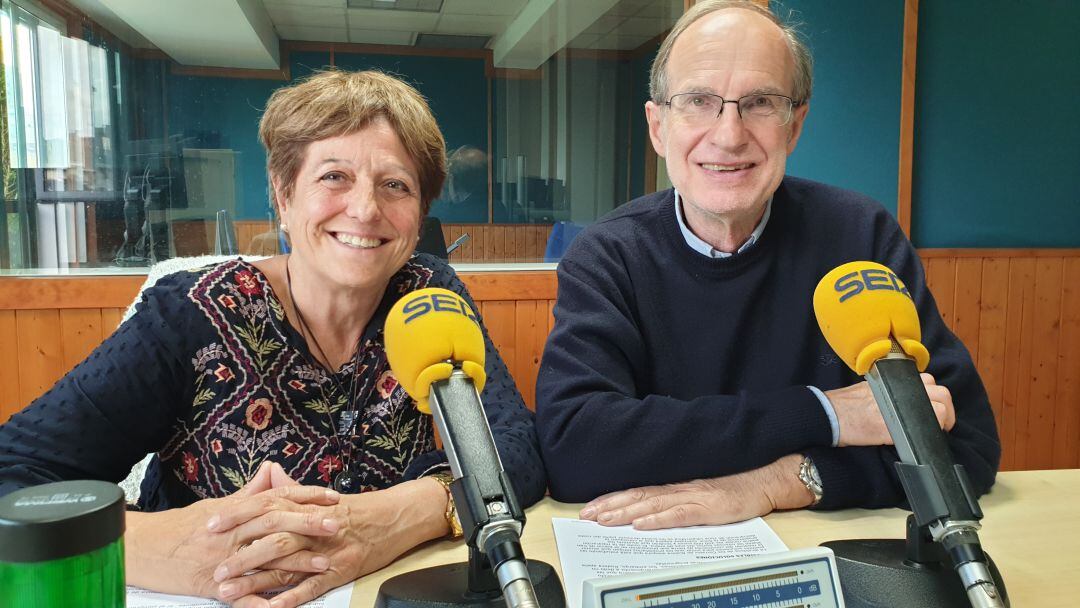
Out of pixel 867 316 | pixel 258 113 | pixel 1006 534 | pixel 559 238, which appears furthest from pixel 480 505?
pixel 559 238

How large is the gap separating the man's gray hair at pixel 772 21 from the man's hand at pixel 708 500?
70cm

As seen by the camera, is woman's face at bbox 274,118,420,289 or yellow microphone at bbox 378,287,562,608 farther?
woman's face at bbox 274,118,420,289

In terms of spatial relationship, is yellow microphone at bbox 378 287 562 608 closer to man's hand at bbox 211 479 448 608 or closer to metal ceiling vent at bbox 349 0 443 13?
man's hand at bbox 211 479 448 608

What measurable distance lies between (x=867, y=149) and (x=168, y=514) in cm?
307

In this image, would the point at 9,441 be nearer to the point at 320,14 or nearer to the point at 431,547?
the point at 431,547

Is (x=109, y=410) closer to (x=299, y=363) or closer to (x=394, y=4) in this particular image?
(x=299, y=363)

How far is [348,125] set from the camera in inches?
48.9

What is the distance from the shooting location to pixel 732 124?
140cm

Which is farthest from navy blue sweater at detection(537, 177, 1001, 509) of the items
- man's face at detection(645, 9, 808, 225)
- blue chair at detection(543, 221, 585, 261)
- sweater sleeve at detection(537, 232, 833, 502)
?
blue chair at detection(543, 221, 585, 261)

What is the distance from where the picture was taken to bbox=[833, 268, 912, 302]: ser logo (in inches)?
30.7

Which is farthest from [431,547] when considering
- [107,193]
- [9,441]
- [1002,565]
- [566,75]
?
[566,75]

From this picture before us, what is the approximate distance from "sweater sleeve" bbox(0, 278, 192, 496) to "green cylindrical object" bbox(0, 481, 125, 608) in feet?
2.49

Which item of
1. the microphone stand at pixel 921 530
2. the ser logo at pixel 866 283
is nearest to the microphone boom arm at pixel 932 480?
the microphone stand at pixel 921 530

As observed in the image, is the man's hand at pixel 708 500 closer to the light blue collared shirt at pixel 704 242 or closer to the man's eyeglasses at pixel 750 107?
the light blue collared shirt at pixel 704 242
